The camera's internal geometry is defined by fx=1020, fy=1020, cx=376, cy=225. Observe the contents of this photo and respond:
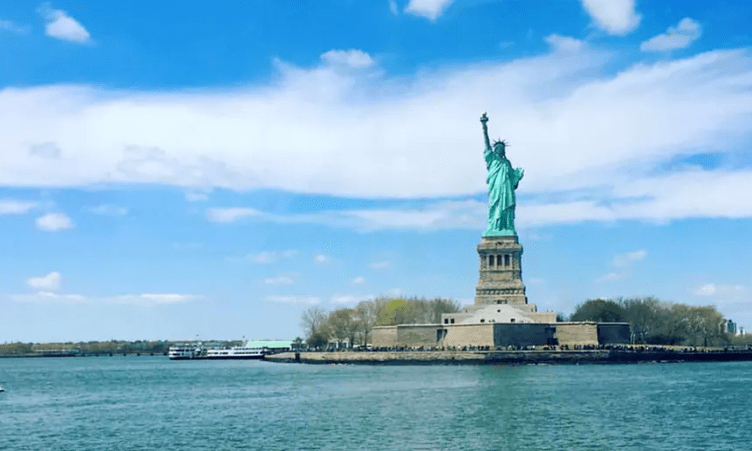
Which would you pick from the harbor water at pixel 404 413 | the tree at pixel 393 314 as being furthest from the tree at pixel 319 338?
the harbor water at pixel 404 413

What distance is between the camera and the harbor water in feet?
106

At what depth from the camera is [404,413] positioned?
39.7 m

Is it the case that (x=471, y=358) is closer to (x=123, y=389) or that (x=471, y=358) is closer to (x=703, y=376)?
(x=703, y=376)

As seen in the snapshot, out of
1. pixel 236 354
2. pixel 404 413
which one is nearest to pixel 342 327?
pixel 236 354

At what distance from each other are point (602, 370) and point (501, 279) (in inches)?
792

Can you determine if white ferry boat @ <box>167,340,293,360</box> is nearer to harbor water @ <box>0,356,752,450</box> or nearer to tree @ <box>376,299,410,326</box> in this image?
tree @ <box>376,299,410,326</box>

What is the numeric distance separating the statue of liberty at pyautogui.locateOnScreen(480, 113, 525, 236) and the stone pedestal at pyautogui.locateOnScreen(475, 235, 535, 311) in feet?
4.26

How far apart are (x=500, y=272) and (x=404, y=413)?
1825 inches

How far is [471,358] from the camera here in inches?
2965

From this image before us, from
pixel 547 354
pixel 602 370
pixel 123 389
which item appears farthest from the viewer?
pixel 547 354

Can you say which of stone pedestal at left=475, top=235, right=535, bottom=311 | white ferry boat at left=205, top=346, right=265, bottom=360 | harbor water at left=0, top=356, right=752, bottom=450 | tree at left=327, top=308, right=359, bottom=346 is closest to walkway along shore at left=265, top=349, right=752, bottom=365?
stone pedestal at left=475, top=235, right=535, bottom=311

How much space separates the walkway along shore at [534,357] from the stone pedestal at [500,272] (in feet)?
29.7

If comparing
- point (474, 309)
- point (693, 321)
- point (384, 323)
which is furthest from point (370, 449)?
point (693, 321)

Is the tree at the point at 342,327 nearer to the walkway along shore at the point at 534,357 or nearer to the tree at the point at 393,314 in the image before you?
the tree at the point at 393,314
